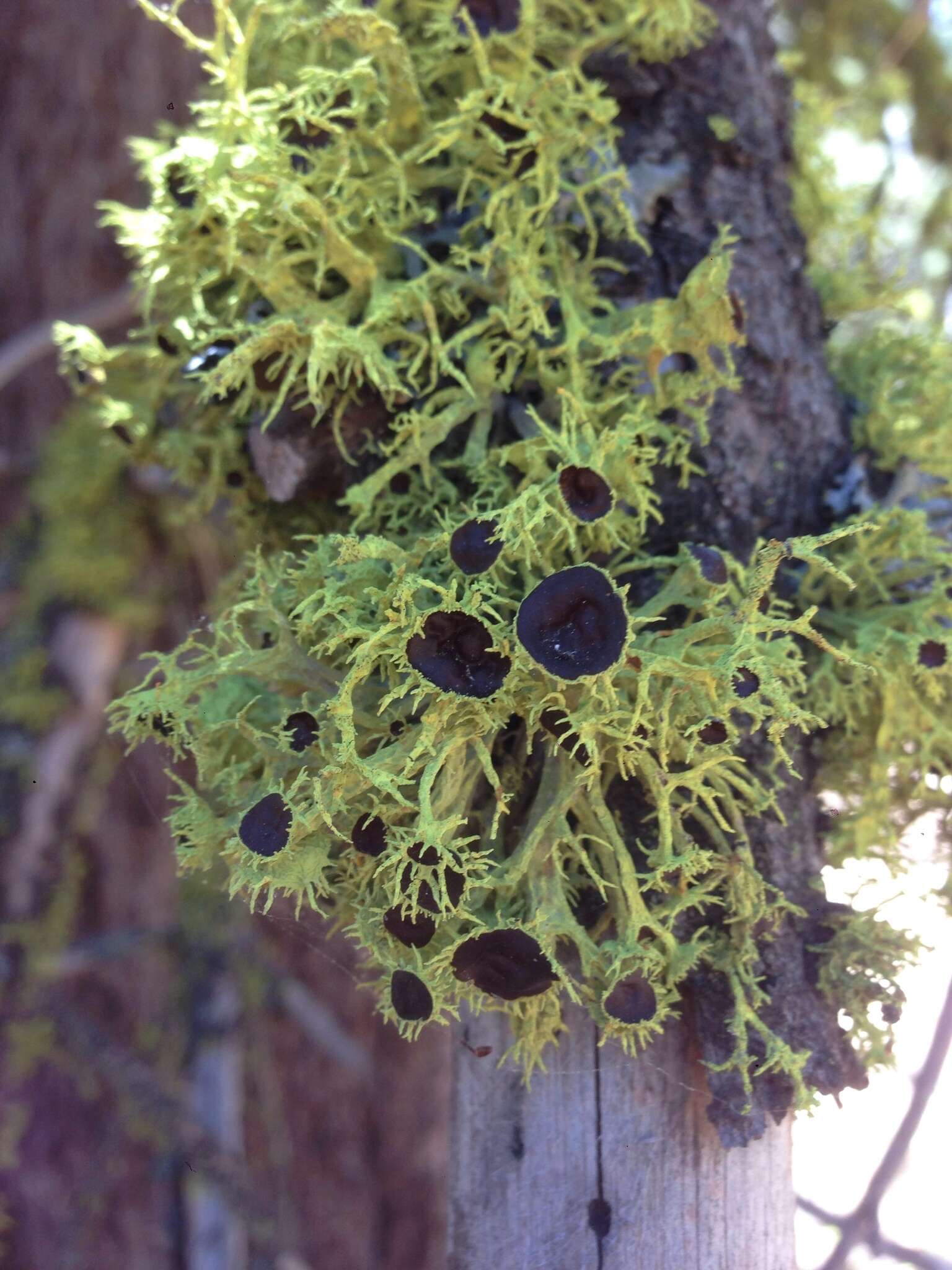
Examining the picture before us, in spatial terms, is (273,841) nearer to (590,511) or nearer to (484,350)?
(590,511)

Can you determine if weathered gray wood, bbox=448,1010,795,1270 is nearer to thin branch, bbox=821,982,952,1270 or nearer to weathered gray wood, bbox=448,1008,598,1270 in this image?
weathered gray wood, bbox=448,1008,598,1270

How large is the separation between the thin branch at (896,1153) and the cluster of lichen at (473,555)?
25.6 inches

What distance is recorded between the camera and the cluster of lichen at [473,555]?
25.7 inches

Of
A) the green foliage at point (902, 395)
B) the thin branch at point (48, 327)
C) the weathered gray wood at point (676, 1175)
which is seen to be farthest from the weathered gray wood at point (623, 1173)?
the thin branch at point (48, 327)

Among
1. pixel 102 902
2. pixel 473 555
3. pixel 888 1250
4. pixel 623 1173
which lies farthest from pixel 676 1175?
pixel 102 902

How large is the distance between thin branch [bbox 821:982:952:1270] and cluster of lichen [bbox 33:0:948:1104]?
65 cm

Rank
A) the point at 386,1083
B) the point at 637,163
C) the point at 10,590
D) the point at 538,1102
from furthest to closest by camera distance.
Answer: the point at 386,1083 < the point at 10,590 < the point at 637,163 < the point at 538,1102

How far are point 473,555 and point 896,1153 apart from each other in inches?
45.2

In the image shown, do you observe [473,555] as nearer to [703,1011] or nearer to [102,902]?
[703,1011]

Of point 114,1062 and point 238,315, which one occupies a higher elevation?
point 238,315

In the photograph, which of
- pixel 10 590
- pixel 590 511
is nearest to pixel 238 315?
pixel 590 511

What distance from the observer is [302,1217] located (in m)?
1.88

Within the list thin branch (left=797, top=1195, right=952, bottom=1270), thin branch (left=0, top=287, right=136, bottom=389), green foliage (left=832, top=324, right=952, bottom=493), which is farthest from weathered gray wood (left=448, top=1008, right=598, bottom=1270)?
thin branch (left=0, top=287, right=136, bottom=389)

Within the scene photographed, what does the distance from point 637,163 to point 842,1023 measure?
0.77 meters
